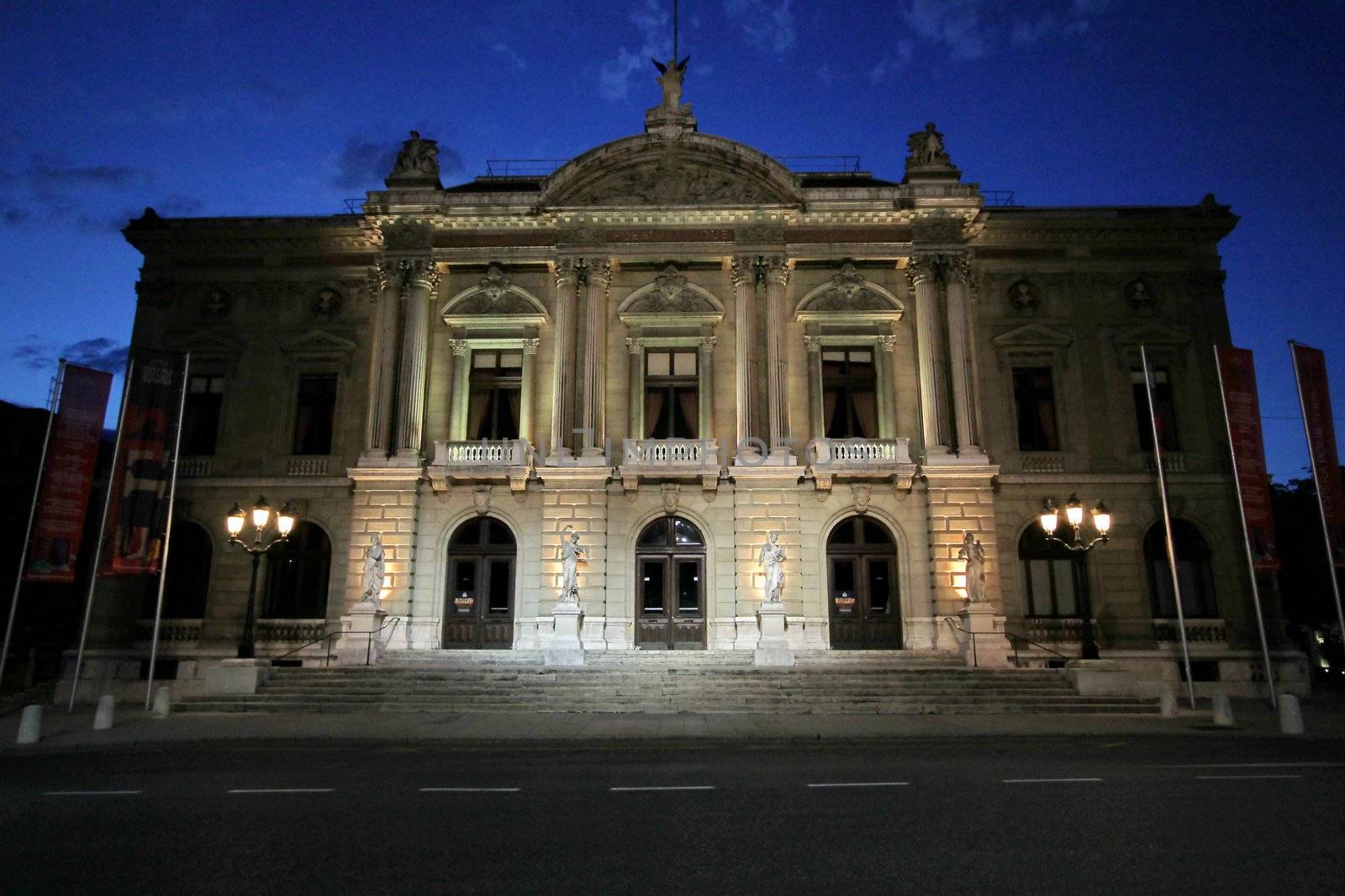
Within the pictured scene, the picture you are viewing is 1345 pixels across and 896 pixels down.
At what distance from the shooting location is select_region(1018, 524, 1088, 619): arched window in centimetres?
2498

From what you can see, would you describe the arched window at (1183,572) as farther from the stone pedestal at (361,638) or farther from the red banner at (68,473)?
the red banner at (68,473)

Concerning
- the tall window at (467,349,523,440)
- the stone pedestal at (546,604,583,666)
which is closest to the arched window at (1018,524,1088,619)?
the stone pedestal at (546,604,583,666)

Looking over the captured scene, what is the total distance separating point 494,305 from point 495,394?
2925 millimetres

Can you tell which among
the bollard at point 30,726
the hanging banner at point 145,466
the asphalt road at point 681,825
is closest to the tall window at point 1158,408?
the asphalt road at point 681,825

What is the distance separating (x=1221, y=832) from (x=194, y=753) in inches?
524

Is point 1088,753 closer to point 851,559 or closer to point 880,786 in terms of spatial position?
point 880,786

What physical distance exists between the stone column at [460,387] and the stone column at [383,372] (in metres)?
1.81

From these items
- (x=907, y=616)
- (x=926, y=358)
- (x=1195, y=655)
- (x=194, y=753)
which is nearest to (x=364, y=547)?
(x=194, y=753)

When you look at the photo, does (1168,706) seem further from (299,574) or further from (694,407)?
(299,574)

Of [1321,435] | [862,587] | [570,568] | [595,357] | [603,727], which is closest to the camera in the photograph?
[603,727]

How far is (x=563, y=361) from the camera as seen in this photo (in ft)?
85.7

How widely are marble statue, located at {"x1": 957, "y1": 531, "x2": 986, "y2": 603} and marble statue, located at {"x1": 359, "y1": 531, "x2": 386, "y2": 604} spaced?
16.4m

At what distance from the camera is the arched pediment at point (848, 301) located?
87.6 feet

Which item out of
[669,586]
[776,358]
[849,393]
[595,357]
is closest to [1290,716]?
[849,393]
